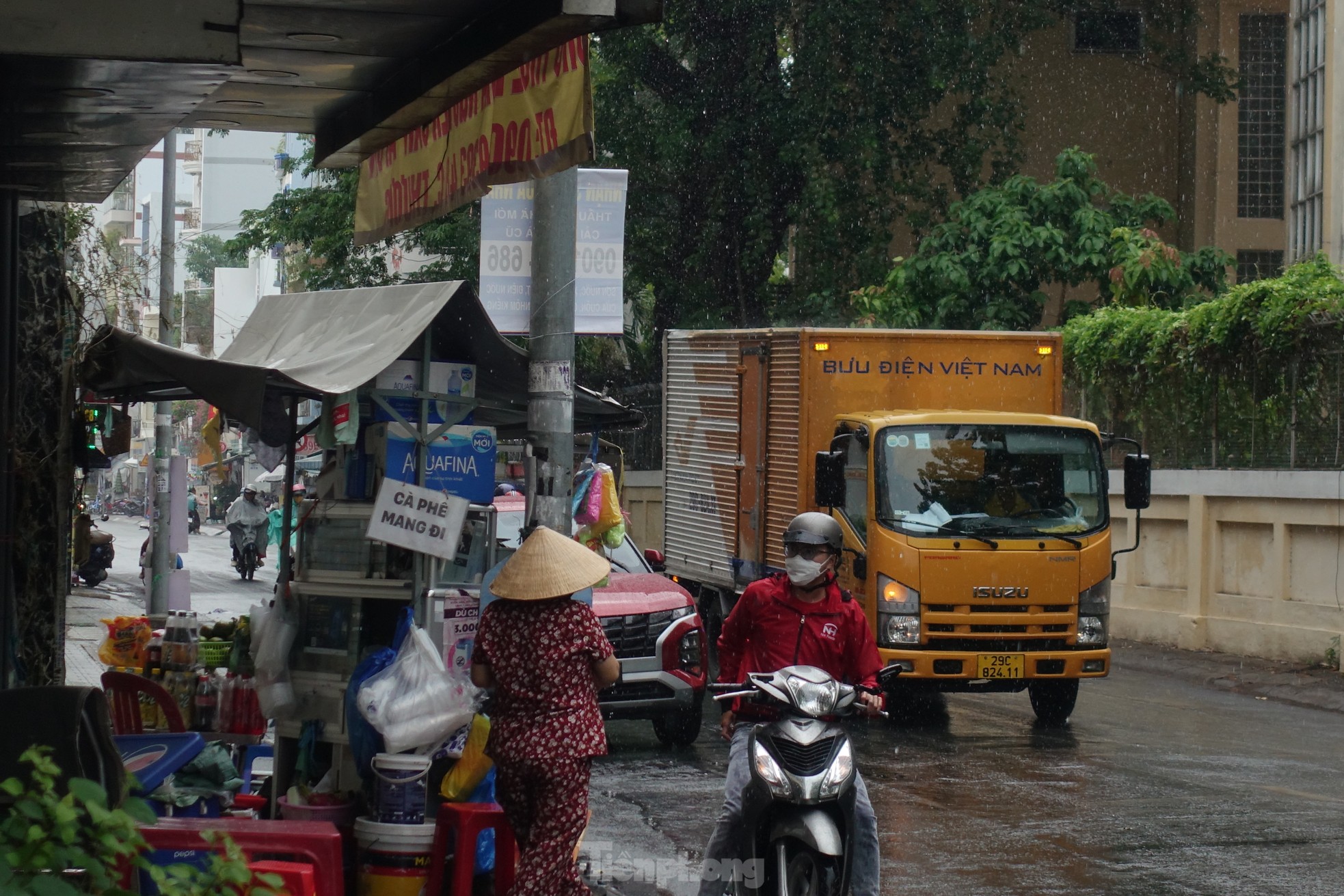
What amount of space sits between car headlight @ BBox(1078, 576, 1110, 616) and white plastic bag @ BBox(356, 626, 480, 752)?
6862 millimetres

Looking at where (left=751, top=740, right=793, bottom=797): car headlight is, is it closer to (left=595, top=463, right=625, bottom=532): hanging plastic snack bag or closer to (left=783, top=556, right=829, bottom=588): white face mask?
(left=783, top=556, right=829, bottom=588): white face mask

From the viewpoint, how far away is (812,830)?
5.73m

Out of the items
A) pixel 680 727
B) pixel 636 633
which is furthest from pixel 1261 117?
pixel 636 633

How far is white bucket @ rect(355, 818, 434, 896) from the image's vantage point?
22.3 feet

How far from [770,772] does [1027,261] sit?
61.0 feet

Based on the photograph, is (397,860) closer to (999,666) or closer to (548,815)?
(548,815)

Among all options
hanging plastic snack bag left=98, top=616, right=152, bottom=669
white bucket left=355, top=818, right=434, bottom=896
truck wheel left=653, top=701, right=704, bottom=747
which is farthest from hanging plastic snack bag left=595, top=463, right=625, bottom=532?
white bucket left=355, top=818, right=434, bottom=896

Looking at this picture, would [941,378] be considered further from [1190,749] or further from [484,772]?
[484,772]

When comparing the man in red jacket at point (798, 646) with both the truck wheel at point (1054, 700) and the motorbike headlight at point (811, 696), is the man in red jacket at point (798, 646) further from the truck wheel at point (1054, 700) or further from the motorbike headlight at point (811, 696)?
the truck wheel at point (1054, 700)

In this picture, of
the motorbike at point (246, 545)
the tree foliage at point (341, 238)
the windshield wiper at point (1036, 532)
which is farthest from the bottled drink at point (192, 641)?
the motorbike at point (246, 545)

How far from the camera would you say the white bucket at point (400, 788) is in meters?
6.83

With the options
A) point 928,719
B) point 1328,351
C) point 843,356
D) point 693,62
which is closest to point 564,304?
point 843,356

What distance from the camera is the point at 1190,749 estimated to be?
1196cm

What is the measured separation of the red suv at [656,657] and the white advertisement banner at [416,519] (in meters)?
3.41
